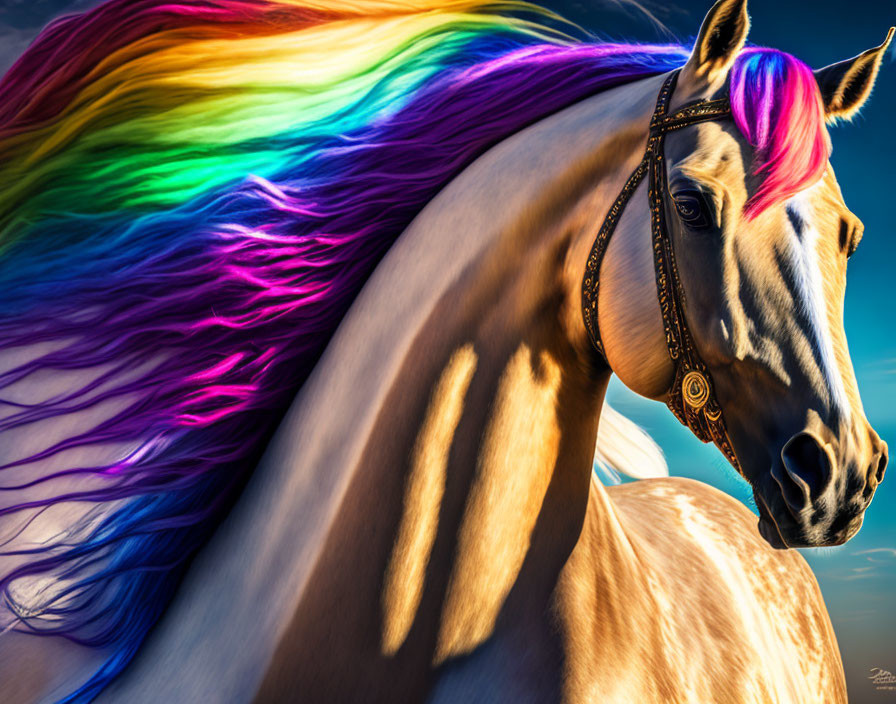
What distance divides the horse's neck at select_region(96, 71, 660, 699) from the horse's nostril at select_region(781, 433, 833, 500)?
35 centimetres

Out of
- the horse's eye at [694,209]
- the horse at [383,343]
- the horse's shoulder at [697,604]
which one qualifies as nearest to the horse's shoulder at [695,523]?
the horse's shoulder at [697,604]

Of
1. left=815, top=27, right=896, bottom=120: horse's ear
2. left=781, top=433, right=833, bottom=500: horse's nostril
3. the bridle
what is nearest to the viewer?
left=781, top=433, right=833, bottom=500: horse's nostril

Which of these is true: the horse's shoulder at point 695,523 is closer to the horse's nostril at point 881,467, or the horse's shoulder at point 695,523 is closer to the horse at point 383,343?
the horse at point 383,343

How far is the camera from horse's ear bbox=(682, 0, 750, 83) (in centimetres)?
123

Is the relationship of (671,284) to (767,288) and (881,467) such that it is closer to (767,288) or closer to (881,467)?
(767,288)

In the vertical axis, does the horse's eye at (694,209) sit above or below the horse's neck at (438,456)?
above

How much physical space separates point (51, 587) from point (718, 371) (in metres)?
1.08

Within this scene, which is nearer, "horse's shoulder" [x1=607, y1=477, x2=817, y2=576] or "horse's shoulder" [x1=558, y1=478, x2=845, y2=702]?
"horse's shoulder" [x1=558, y1=478, x2=845, y2=702]

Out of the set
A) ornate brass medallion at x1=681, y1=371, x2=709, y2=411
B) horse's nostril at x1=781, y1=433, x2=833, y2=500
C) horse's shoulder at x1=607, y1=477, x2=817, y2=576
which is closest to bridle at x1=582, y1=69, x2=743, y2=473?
ornate brass medallion at x1=681, y1=371, x2=709, y2=411

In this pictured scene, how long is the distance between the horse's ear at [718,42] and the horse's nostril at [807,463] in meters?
0.54

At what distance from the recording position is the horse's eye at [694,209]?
3.85ft

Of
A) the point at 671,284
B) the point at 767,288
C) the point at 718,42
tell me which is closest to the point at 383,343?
the point at 671,284

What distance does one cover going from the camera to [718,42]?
1258mm

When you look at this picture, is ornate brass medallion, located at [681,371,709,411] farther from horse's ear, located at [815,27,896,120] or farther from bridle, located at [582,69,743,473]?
horse's ear, located at [815,27,896,120]
